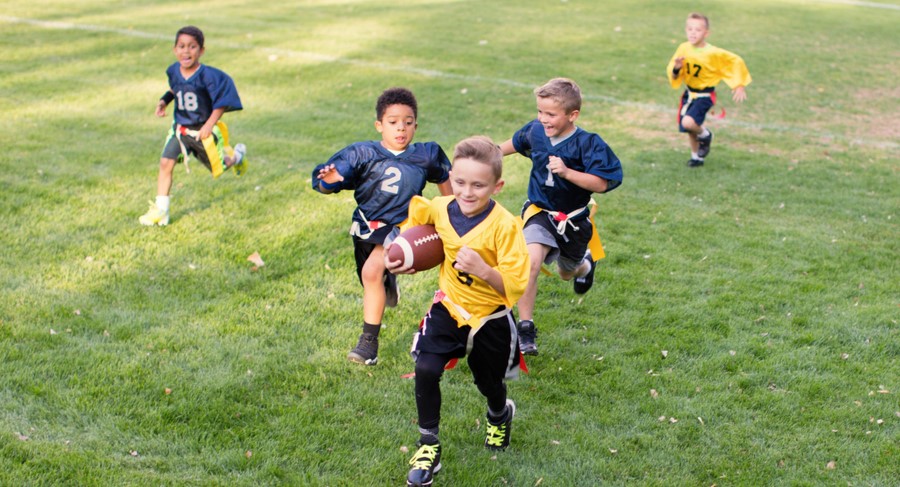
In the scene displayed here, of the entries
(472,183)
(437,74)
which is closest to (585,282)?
(472,183)

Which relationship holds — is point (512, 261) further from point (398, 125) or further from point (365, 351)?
point (365, 351)

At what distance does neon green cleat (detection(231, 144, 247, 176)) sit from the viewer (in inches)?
334

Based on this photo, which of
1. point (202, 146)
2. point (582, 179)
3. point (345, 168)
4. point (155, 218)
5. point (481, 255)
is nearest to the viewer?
point (481, 255)

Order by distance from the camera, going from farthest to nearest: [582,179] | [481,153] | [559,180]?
[559,180]
[582,179]
[481,153]

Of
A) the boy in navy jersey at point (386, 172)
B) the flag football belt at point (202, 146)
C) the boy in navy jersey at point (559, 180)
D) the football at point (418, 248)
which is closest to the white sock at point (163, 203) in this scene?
the flag football belt at point (202, 146)

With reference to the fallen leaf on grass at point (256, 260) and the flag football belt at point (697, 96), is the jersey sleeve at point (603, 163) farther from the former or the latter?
the flag football belt at point (697, 96)

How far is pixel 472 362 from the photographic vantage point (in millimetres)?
4695

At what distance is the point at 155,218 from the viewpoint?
25.9 ft

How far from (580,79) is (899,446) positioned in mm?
10025

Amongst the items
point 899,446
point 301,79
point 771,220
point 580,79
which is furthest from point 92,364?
point 580,79

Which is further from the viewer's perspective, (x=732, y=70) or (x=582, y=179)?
(x=732, y=70)

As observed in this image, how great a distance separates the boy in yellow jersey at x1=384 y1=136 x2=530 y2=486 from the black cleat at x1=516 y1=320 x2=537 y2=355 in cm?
120

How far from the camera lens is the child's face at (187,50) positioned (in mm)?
7957

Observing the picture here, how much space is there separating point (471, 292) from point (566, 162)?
1.64m
